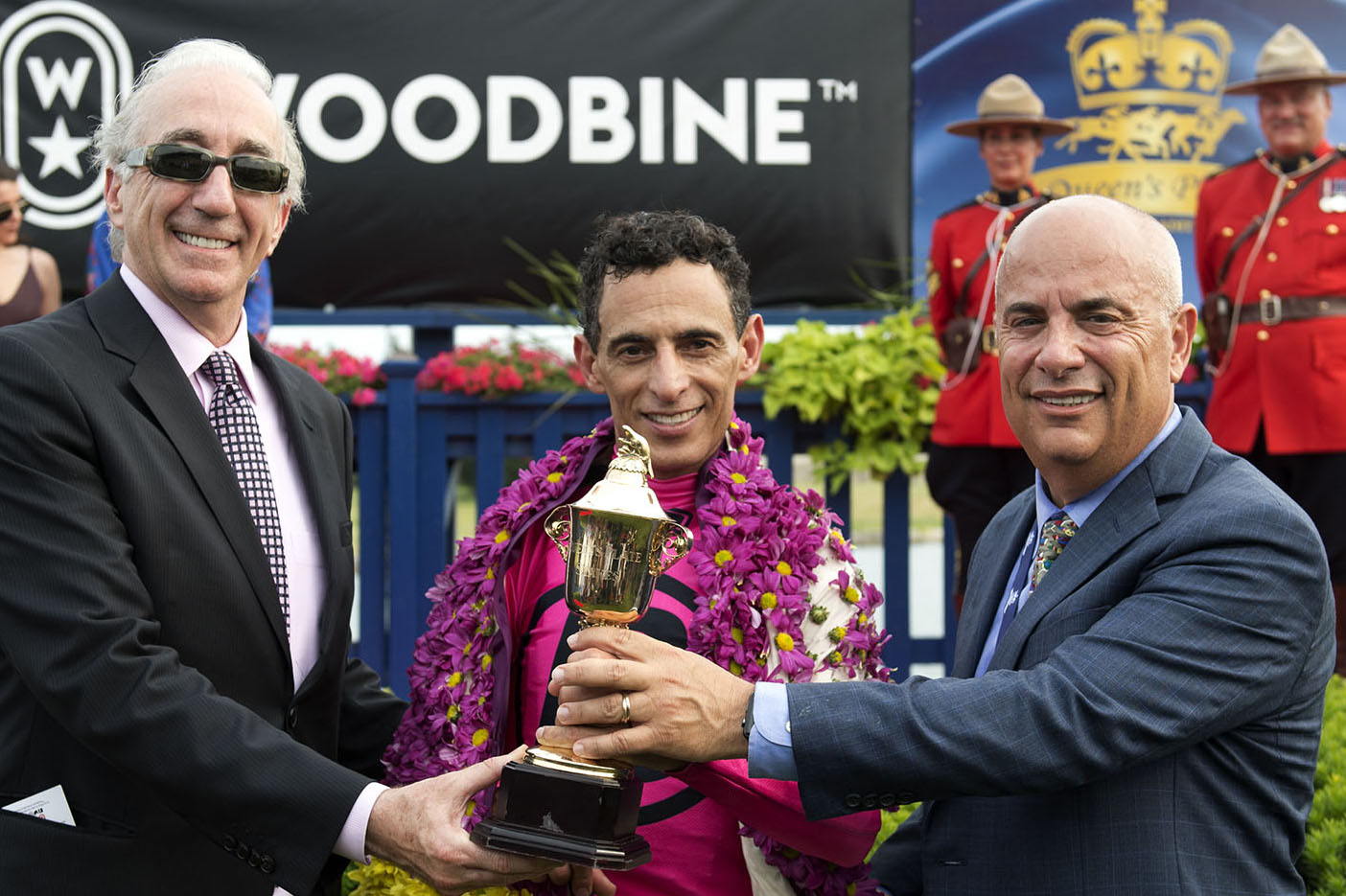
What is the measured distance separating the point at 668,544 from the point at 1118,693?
0.77m

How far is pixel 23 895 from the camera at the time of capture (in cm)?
238

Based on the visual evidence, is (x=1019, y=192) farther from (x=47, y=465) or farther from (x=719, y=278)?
(x=47, y=465)

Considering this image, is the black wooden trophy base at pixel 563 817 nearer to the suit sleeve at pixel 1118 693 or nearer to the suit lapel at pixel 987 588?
the suit sleeve at pixel 1118 693

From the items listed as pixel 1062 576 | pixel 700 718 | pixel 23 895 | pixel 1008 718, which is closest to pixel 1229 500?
pixel 1062 576

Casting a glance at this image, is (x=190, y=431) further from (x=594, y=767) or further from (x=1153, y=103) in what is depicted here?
(x=1153, y=103)

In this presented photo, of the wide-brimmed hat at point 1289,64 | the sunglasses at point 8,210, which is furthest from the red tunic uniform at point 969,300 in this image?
the sunglasses at point 8,210

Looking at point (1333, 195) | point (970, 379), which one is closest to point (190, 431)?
point (970, 379)

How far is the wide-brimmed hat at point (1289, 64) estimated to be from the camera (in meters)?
5.90

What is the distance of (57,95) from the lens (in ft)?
21.8

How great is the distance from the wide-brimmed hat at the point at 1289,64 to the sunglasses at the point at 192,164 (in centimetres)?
483

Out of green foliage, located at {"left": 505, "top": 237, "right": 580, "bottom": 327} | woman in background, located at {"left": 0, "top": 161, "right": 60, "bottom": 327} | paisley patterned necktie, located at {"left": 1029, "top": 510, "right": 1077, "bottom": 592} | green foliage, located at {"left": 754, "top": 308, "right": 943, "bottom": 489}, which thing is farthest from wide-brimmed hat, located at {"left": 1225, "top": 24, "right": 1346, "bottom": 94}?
woman in background, located at {"left": 0, "top": 161, "right": 60, "bottom": 327}

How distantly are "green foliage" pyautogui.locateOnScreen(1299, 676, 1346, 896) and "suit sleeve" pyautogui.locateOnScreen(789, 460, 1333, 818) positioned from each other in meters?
0.89

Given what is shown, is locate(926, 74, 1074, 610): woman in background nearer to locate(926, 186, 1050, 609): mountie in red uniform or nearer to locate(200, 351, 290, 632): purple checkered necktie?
locate(926, 186, 1050, 609): mountie in red uniform

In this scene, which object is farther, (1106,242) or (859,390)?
(859,390)
